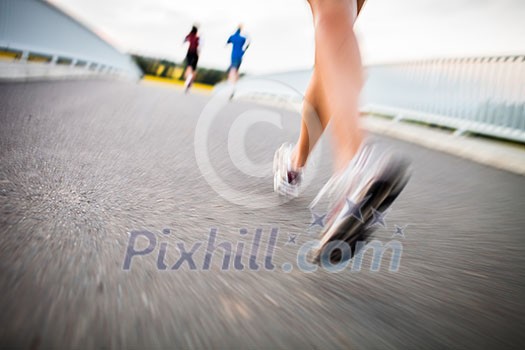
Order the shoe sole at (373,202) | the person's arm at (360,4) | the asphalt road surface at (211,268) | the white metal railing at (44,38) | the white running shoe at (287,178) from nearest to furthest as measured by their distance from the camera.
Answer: the asphalt road surface at (211,268), the shoe sole at (373,202), the person's arm at (360,4), the white running shoe at (287,178), the white metal railing at (44,38)

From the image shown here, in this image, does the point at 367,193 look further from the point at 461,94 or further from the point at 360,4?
the point at 461,94

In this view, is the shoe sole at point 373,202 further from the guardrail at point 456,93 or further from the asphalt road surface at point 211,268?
the guardrail at point 456,93

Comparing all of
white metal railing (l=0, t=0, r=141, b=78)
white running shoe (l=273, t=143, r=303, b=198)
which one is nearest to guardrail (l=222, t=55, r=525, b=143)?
white running shoe (l=273, t=143, r=303, b=198)

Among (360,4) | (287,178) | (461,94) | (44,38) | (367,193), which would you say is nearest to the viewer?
(367,193)

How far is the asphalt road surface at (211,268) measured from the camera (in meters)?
0.78

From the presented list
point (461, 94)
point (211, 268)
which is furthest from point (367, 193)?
point (461, 94)

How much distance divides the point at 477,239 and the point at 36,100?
453cm

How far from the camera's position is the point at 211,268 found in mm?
1063

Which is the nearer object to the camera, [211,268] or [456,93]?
[211,268]

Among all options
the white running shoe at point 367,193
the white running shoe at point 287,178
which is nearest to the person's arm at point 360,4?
the white running shoe at point 287,178

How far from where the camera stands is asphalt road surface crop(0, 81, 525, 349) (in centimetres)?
78

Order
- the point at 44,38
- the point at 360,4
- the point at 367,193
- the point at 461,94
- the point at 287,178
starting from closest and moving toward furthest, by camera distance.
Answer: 1. the point at 367,193
2. the point at 360,4
3. the point at 287,178
4. the point at 461,94
5. the point at 44,38

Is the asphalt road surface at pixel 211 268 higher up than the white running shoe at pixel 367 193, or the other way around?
the white running shoe at pixel 367 193

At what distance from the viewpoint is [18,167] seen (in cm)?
165
